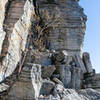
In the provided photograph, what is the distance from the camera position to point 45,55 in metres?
17.3

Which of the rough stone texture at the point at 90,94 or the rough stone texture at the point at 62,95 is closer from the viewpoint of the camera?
the rough stone texture at the point at 62,95

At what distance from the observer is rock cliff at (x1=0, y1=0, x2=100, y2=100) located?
37.1 feet

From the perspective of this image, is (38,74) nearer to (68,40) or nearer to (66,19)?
(68,40)

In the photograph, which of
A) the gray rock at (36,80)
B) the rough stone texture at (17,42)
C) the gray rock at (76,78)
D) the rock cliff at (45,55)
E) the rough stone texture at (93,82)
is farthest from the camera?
the rough stone texture at (93,82)

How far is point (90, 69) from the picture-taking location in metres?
18.6

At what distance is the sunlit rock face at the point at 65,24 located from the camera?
2179 cm

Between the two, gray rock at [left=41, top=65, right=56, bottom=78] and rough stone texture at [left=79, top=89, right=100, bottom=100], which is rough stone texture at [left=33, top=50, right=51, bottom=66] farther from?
rough stone texture at [left=79, top=89, right=100, bottom=100]

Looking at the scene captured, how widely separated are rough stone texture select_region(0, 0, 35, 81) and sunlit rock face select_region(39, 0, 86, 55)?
3724mm

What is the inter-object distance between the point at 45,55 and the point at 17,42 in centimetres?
305

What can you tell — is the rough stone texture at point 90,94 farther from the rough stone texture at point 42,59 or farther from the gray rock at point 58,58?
the rough stone texture at point 42,59

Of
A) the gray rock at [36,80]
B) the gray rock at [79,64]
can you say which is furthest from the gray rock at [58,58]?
the gray rock at [36,80]

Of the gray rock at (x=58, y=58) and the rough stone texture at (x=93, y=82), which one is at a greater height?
the gray rock at (x=58, y=58)

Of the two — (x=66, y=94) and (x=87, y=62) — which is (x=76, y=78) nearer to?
(x=87, y=62)

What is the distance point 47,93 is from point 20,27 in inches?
A: 291
